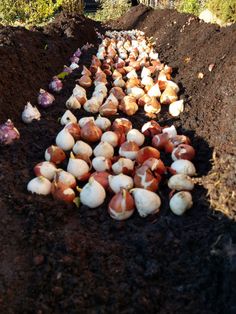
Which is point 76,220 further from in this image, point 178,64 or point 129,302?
point 178,64

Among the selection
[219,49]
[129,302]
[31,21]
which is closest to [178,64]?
[219,49]

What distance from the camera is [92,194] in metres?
2.60

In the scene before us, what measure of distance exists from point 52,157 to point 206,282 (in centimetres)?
153

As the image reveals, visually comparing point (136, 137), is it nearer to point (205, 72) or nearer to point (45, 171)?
point (45, 171)

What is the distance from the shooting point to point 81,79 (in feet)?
→ 15.1

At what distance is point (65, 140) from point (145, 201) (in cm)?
99

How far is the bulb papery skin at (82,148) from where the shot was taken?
3.10 metres

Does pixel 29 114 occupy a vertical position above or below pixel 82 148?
below

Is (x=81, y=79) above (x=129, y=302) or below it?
below

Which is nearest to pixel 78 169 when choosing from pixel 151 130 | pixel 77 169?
pixel 77 169

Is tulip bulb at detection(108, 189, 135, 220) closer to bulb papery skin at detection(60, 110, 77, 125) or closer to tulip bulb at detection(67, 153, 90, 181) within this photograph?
tulip bulb at detection(67, 153, 90, 181)

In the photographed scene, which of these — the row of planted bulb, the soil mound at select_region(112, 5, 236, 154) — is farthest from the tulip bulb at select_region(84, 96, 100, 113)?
the soil mound at select_region(112, 5, 236, 154)

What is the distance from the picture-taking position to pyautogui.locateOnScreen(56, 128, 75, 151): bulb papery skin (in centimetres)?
322

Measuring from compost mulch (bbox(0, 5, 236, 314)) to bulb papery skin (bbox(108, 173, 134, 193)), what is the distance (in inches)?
6.5
